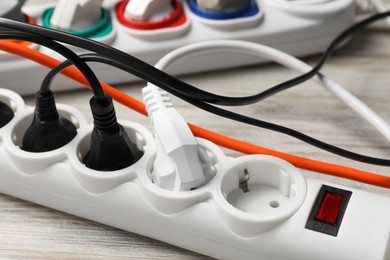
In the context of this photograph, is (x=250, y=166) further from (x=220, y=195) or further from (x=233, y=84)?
(x=233, y=84)

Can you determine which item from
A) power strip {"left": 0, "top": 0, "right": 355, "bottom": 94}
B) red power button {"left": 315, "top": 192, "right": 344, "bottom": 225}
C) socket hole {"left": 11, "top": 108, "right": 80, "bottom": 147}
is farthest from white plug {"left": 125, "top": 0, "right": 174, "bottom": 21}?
red power button {"left": 315, "top": 192, "right": 344, "bottom": 225}

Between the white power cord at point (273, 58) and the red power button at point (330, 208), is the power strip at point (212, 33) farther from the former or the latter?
the red power button at point (330, 208)

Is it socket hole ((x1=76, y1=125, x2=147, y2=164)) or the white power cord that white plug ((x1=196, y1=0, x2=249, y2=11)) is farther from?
socket hole ((x1=76, y1=125, x2=147, y2=164))

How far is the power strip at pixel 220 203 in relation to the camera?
0.99 feet

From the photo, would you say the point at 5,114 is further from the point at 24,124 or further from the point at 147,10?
the point at 147,10

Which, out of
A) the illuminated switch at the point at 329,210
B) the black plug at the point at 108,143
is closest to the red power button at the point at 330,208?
the illuminated switch at the point at 329,210

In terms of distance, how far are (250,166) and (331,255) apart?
73 mm

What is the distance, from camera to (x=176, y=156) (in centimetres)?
32

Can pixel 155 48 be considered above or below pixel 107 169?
above

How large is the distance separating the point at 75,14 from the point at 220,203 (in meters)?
0.22

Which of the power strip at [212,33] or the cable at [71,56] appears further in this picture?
the power strip at [212,33]

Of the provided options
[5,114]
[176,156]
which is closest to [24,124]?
[5,114]

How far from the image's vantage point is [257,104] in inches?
17.6

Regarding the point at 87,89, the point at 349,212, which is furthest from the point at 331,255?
the point at 87,89
